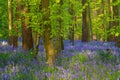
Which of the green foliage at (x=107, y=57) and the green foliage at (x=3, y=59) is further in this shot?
the green foliage at (x=107, y=57)

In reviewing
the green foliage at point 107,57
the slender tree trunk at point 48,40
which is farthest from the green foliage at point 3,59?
the green foliage at point 107,57

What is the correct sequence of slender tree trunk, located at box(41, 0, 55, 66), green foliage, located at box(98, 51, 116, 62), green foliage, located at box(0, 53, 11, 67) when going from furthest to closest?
green foliage, located at box(98, 51, 116, 62)
green foliage, located at box(0, 53, 11, 67)
slender tree trunk, located at box(41, 0, 55, 66)

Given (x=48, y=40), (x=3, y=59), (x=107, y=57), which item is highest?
(x=48, y=40)

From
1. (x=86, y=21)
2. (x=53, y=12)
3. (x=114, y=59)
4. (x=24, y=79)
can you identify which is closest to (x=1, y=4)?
(x=86, y=21)

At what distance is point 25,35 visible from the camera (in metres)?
12.7

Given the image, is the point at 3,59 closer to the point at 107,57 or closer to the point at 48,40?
the point at 48,40

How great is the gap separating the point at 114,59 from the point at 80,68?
8.25ft

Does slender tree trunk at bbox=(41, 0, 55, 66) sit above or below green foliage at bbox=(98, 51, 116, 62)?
above

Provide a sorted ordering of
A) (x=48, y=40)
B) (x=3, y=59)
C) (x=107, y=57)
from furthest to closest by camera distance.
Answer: (x=107, y=57), (x=3, y=59), (x=48, y=40)

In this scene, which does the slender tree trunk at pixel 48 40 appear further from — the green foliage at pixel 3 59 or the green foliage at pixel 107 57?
the green foliage at pixel 107 57

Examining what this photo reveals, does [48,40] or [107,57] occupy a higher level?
[48,40]

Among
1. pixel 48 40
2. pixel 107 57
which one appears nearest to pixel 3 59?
pixel 48 40

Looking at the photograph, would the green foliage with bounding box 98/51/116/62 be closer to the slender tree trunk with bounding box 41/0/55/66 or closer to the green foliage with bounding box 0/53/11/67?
the slender tree trunk with bounding box 41/0/55/66

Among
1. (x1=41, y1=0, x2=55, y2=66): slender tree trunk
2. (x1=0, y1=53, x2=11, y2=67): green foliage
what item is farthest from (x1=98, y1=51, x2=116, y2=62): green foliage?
(x1=0, y1=53, x2=11, y2=67): green foliage
